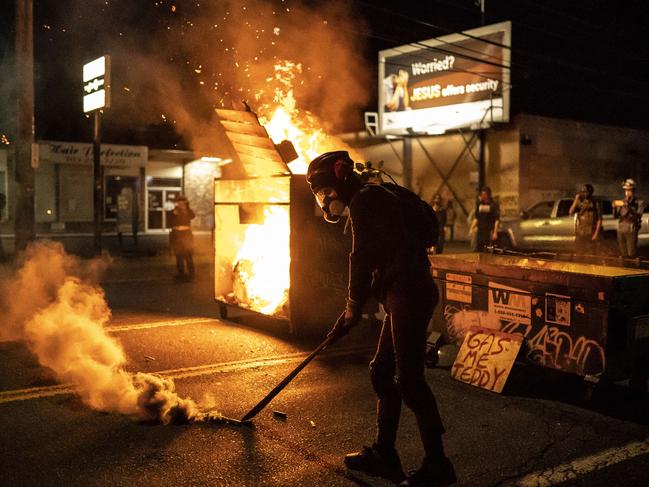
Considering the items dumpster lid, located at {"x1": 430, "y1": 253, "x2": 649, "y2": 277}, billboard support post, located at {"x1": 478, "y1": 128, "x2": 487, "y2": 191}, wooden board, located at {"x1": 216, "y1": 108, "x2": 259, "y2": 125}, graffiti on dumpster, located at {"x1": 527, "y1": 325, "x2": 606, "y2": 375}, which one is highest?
billboard support post, located at {"x1": 478, "y1": 128, "x2": 487, "y2": 191}

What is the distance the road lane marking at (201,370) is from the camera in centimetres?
546

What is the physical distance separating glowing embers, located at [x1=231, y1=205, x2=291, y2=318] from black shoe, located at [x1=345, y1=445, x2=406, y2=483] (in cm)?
398

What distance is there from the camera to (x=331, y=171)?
3.96 m

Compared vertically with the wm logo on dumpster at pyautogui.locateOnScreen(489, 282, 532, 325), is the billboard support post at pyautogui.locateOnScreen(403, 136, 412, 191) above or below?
above

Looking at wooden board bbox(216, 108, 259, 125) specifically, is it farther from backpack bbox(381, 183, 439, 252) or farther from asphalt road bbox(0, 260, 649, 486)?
backpack bbox(381, 183, 439, 252)

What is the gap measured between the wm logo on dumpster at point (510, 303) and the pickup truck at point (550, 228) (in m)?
11.4

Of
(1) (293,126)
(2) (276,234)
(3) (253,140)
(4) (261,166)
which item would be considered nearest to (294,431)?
(2) (276,234)

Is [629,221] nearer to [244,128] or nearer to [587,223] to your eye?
[587,223]

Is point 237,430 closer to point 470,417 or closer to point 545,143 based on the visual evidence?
point 470,417

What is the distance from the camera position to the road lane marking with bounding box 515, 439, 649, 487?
3.97 m

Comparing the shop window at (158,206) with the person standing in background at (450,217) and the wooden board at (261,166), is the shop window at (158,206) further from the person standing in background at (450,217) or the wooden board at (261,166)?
the wooden board at (261,166)

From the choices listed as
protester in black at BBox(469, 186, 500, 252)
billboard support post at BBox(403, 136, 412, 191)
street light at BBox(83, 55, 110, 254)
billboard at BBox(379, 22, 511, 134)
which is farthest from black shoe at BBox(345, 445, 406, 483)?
billboard support post at BBox(403, 136, 412, 191)

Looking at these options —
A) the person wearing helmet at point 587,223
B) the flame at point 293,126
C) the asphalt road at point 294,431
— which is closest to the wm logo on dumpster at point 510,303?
the asphalt road at point 294,431

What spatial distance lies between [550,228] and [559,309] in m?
12.7
